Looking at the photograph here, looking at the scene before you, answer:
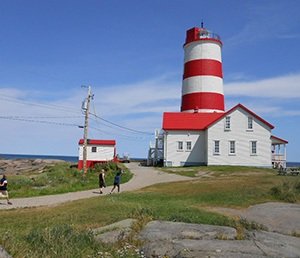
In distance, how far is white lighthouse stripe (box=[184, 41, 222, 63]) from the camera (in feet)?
144

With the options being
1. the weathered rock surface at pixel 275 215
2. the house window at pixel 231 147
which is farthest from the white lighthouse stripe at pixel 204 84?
the weathered rock surface at pixel 275 215

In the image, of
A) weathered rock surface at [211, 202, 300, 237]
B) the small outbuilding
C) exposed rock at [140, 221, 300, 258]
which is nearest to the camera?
exposed rock at [140, 221, 300, 258]

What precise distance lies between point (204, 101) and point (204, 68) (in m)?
3.64

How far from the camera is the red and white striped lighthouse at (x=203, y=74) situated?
4312 cm

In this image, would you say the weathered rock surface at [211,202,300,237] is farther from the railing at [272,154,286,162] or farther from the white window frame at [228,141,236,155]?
the railing at [272,154,286,162]

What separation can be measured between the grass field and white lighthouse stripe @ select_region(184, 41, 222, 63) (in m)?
23.8

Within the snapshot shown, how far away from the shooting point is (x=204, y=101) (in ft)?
144

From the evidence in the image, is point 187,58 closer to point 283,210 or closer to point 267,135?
point 267,135

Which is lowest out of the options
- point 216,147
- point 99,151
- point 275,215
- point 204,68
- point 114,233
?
point 275,215

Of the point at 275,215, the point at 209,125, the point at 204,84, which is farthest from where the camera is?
the point at 204,84

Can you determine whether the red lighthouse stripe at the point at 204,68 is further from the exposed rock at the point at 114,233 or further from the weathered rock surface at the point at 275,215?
the exposed rock at the point at 114,233

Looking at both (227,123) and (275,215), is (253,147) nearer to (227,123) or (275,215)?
(227,123)

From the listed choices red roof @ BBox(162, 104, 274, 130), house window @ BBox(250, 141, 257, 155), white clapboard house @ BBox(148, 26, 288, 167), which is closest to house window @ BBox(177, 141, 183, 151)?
white clapboard house @ BBox(148, 26, 288, 167)

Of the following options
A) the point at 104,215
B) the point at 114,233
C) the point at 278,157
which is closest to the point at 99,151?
the point at 278,157
